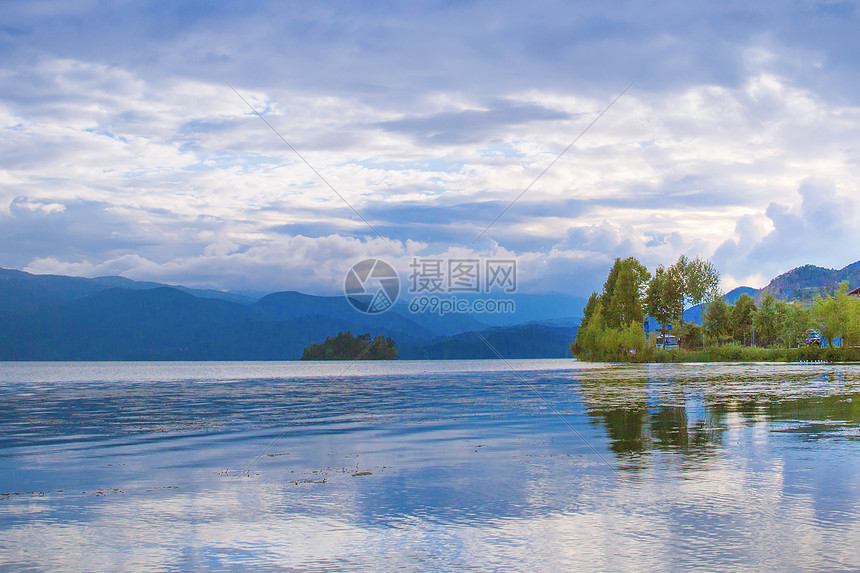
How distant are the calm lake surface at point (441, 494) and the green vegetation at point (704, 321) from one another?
84933mm

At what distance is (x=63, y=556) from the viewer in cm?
1025

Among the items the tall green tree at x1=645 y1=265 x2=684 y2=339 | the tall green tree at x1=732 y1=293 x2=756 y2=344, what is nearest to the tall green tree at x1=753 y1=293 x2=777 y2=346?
the tall green tree at x1=732 y1=293 x2=756 y2=344

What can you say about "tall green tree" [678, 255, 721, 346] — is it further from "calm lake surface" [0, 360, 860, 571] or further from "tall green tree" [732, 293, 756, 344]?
"calm lake surface" [0, 360, 860, 571]

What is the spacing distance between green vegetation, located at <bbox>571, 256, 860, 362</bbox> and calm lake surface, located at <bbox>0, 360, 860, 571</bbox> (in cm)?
8493

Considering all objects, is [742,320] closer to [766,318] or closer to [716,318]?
[766,318]

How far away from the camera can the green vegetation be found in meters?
104

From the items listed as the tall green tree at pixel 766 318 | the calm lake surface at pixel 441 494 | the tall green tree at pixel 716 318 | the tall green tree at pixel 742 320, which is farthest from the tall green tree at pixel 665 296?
the calm lake surface at pixel 441 494

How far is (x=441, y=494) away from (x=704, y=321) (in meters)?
152

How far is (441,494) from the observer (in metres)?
14.0

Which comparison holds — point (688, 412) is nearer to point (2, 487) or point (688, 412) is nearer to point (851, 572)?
point (851, 572)

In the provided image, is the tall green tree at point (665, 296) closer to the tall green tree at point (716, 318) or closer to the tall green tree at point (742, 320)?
the tall green tree at point (716, 318)

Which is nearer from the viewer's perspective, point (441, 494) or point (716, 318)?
point (441, 494)

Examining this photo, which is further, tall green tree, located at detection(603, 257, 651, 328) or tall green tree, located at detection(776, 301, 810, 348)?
tall green tree, located at detection(603, 257, 651, 328)

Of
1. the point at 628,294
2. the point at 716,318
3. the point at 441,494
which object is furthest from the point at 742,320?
the point at 441,494
